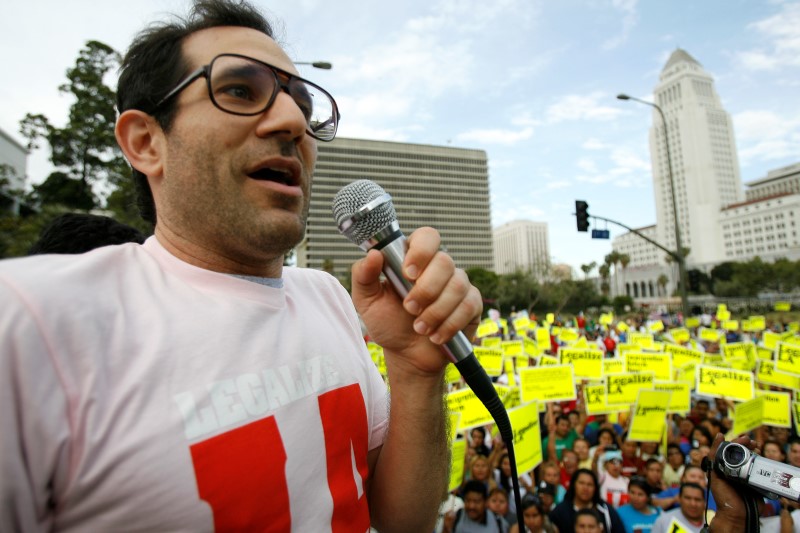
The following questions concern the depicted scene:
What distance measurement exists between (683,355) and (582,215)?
680 cm

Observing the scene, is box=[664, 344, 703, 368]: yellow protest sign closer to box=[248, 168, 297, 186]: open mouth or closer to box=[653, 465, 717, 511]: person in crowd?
box=[653, 465, 717, 511]: person in crowd

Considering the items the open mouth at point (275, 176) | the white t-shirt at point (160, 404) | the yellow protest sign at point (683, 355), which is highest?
the open mouth at point (275, 176)

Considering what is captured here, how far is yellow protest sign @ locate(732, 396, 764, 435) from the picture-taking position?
6.05m

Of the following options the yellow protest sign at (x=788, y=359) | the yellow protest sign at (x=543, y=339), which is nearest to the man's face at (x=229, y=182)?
the yellow protest sign at (x=788, y=359)

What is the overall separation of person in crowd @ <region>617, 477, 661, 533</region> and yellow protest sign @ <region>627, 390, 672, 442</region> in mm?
1185

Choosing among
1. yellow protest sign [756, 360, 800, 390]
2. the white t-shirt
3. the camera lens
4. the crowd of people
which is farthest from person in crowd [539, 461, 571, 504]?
the white t-shirt

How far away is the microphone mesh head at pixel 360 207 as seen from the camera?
1206 mm

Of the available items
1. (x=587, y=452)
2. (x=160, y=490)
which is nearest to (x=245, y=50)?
(x=160, y=490)

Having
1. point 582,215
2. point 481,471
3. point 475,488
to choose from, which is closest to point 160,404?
point 475,488

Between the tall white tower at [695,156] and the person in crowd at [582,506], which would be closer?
the person in crowd at [582,506]

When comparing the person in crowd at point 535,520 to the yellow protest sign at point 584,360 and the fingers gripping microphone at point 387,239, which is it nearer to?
the yellow protest sign at point 584,360

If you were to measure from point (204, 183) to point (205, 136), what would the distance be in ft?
0.36

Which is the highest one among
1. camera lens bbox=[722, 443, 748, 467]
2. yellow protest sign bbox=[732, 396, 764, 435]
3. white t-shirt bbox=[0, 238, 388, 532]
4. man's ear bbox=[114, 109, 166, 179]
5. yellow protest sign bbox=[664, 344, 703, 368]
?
man's ear bbox=[114, 109, 166, 179]

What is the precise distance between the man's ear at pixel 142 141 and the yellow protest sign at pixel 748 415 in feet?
22.9
